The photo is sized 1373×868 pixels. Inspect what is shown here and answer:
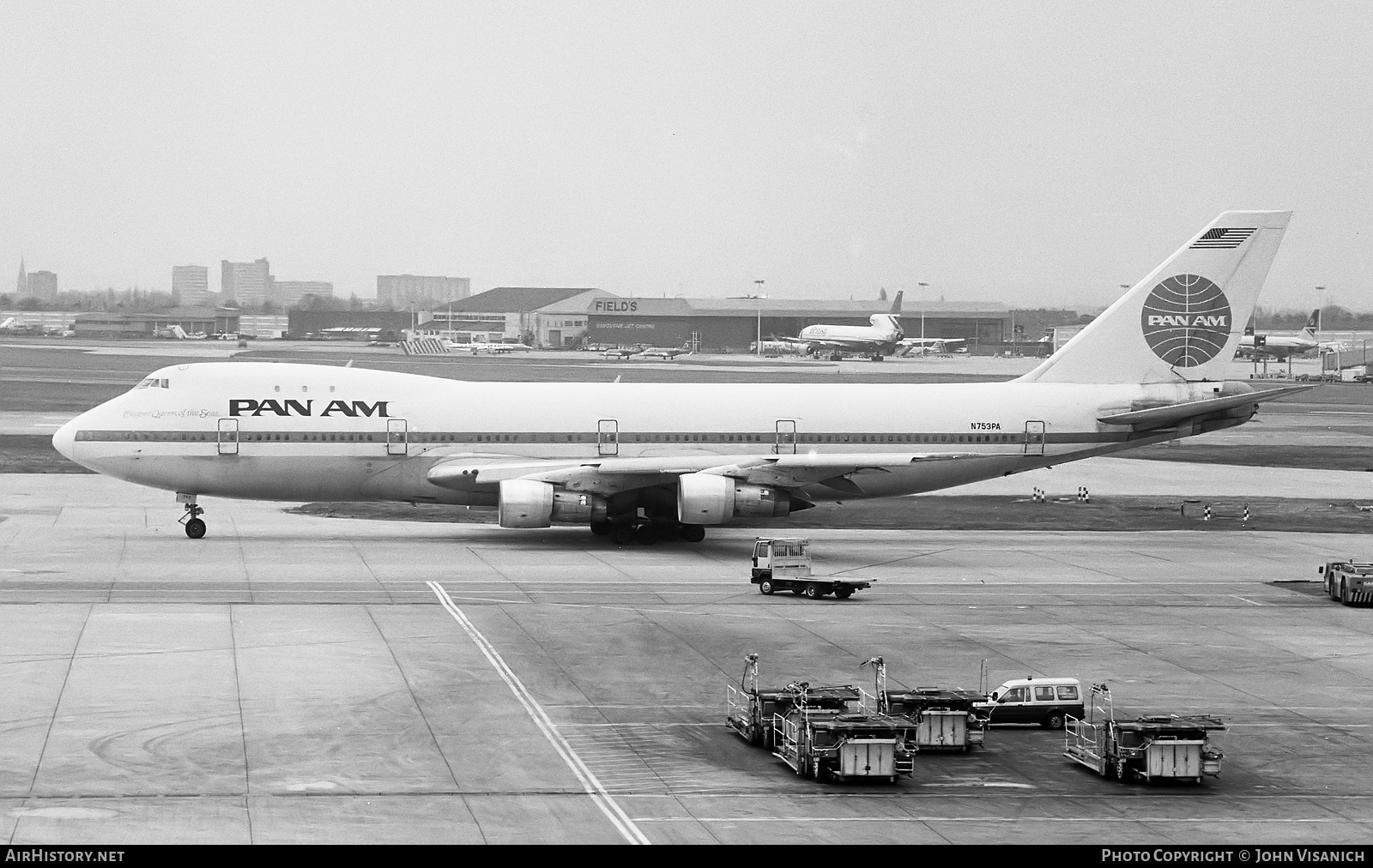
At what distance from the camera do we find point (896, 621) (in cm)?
3541

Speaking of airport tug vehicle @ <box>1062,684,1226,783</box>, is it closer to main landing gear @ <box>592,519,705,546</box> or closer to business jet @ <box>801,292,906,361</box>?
main landing gear @ <box>592,519,705,546</box>

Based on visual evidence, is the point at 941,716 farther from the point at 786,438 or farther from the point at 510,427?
the point at 510,427

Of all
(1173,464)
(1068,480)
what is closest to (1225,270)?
(1068,480)

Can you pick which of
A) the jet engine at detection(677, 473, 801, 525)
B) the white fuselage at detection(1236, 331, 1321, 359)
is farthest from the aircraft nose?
the white fuselage at detection(1236, 331, 1321, 359)

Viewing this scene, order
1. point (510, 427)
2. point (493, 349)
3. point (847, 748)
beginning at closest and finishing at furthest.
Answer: point (847, 748) → point (510, 427) → point (493, 349)

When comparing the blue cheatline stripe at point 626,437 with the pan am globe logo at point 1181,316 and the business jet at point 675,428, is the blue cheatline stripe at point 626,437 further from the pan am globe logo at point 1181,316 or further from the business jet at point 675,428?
the pan am globe logo at point 1181,316

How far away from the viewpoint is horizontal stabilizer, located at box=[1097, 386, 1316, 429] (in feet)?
163

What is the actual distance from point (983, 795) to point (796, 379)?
104 m

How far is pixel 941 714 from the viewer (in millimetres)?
24031

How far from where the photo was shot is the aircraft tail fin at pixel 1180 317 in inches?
2051

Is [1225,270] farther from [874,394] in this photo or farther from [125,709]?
[125,709]

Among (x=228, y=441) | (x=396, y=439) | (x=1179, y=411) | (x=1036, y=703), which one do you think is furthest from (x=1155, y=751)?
(x=228, y=441)

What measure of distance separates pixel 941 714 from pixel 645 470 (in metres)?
23.2

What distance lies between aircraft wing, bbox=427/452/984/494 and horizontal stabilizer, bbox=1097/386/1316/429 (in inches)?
304
